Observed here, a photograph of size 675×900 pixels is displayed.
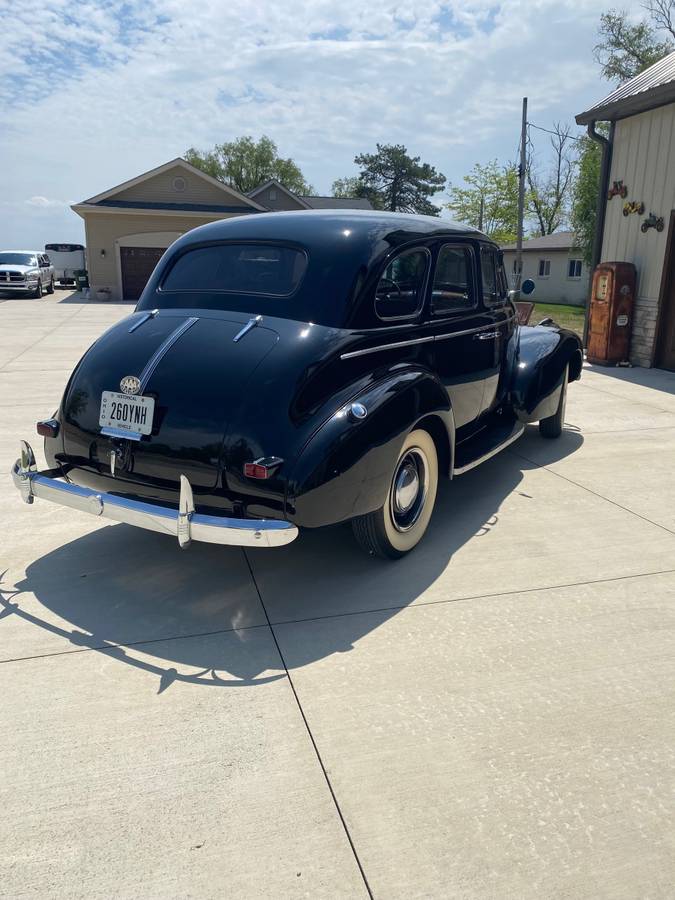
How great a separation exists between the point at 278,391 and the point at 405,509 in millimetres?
1214

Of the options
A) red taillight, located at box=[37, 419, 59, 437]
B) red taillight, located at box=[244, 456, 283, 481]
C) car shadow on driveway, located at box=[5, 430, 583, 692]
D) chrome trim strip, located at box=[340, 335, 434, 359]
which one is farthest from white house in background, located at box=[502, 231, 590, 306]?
red taillight, located at box=[244, 456, 283, 481]

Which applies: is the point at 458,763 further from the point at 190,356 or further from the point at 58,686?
the point at 190,356

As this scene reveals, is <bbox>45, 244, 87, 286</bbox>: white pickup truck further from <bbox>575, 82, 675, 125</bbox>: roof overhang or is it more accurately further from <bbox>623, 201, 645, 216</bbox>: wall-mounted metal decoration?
<bbox>623, 201, 645, 216</bbox>: wall-mounted metal decoration

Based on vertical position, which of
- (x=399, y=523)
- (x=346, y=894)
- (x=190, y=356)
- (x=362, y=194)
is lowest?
(x=346, y=894)

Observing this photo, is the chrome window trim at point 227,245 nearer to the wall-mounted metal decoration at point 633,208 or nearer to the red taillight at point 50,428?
the red taillight at point 50,428

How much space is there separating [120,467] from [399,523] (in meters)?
1.57

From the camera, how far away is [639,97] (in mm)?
10359

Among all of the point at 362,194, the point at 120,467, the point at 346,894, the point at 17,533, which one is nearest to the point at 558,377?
the point at 120,467

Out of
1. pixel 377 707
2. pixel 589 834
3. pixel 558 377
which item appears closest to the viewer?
pixel 589 834

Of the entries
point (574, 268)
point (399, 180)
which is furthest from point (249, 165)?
point (574, 268)

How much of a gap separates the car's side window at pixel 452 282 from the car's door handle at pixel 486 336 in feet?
0.69

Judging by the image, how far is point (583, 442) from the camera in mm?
6688

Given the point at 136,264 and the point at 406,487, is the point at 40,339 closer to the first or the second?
the point at 406,487

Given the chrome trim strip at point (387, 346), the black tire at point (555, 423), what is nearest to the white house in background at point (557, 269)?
the black tire at point (555, 423)
